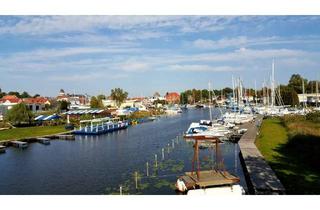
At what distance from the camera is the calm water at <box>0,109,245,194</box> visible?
1359cm

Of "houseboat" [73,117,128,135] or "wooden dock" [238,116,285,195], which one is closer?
"wooden dock" [238,116,285,195]

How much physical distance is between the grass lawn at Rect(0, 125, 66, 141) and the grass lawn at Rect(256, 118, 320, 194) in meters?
17.8

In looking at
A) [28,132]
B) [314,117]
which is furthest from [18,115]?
[314,117]

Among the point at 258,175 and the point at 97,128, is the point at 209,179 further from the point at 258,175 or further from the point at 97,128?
the point at 97,128

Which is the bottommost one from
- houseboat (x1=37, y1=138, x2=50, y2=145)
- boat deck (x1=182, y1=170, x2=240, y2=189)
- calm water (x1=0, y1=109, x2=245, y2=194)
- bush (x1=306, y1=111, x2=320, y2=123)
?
calm water (x1=0, y1=109, x2=245, y2=194)

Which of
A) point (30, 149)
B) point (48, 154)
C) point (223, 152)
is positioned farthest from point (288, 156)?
point (30, 149)

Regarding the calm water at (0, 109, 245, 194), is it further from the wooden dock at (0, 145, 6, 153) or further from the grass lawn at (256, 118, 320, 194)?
the grass lawn at (256, 118, 320, 194)

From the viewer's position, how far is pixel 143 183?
13.7 meters

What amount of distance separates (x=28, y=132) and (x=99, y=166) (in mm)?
15176

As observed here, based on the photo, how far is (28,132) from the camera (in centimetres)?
3022

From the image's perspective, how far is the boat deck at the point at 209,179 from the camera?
11445mm

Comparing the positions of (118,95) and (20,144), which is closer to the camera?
(20,144)

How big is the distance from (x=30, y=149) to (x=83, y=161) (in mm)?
6336

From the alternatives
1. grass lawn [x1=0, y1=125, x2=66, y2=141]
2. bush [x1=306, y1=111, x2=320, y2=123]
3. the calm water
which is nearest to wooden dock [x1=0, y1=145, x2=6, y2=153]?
the calm water
